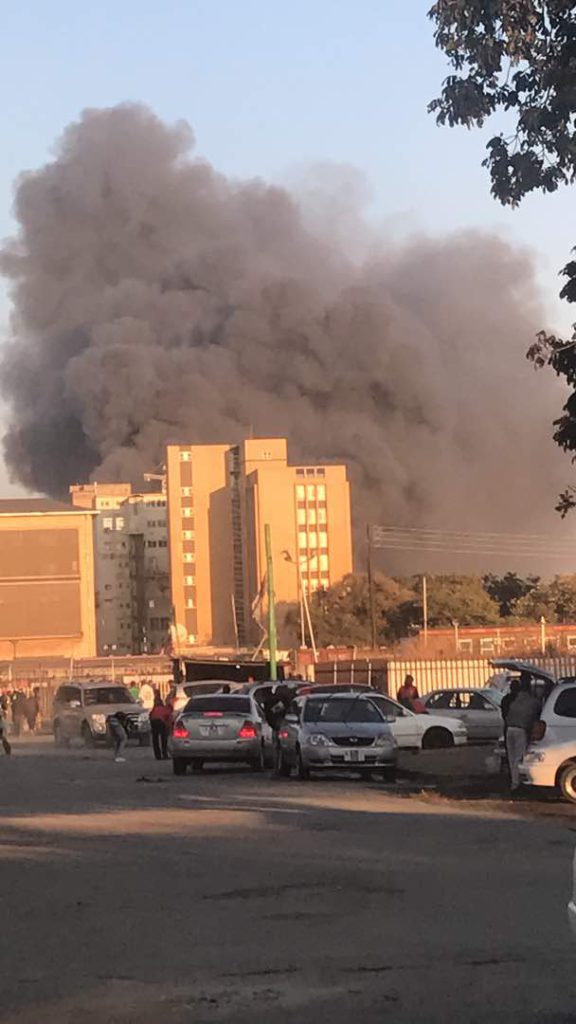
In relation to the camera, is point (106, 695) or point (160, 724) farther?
point (106, 695)

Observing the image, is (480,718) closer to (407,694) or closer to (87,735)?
(407,694)

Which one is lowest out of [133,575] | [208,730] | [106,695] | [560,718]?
[208,730]

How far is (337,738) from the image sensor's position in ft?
71.3

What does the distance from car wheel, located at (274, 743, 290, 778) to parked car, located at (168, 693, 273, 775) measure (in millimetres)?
1850

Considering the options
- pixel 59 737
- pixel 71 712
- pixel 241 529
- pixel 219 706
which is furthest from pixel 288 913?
pixel 241 529

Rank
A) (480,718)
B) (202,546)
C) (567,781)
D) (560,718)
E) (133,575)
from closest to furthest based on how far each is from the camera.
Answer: (567,781), (560,718), (480,718), (202,546), (133,575)

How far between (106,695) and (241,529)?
224 ft

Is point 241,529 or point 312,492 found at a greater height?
point 312,492

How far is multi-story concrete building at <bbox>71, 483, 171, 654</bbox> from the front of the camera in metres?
112

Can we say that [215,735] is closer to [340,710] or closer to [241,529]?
[340,710]

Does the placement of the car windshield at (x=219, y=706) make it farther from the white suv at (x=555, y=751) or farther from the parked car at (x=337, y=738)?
the white suv at (x=555, y=751)

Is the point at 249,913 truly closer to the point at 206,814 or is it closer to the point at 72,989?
the point at 72,989

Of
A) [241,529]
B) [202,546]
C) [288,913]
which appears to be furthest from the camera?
[202,546]

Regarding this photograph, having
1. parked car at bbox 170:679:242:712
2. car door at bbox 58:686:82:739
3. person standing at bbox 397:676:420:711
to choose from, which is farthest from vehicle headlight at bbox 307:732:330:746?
car door at bbox 58:686:82:739
